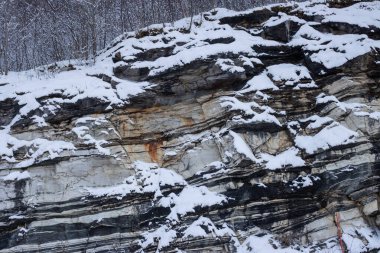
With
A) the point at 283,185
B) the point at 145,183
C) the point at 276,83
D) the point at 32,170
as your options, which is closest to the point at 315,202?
the point at 283,185

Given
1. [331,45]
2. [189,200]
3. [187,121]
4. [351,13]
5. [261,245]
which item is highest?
[351,13]

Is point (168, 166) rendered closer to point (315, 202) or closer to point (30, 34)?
point (315, 202)

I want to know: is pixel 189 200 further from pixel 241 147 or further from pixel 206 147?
pixel 241 147

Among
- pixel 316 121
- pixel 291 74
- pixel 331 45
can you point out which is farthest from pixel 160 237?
pixel 331 45

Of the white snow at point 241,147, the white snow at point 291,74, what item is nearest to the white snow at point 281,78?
the white snow at point 291,74

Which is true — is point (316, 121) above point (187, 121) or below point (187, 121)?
below

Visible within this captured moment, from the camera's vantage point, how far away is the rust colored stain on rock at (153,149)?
8.01 metres

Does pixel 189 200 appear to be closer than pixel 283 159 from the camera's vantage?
Yes

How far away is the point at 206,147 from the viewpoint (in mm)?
7824

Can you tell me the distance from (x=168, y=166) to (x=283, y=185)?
2.43 m

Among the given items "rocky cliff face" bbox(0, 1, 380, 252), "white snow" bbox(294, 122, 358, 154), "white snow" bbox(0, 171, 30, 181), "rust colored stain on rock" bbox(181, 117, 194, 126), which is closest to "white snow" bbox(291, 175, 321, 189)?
"rocky cliff face" bbox(0, 1, 380, 252)

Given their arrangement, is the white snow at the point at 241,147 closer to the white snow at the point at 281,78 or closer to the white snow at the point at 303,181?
the white snow at the point at 303,181

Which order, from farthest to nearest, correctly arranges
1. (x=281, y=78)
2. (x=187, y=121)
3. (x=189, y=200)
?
(x=281, y=78), (x=187, y=121), (x=189, y=200)

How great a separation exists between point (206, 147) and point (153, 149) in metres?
1.19
